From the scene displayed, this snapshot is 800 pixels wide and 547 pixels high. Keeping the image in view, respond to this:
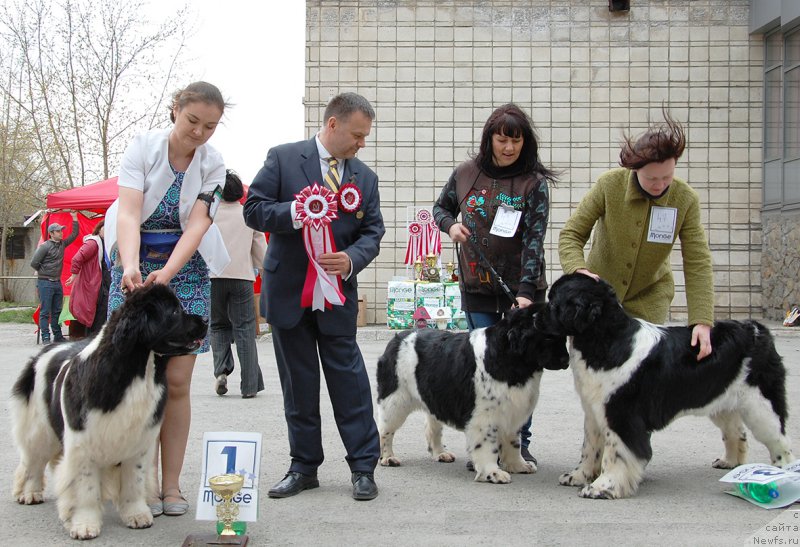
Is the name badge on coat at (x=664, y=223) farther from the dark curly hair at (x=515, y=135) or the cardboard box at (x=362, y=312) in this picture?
the cardboard box at (x=362, y=312)

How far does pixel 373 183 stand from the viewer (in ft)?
Answer: 14.1

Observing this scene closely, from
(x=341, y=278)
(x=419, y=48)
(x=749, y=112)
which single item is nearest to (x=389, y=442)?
(x=341, y=278)

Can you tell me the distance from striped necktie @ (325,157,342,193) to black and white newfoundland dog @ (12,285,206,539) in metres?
0.98

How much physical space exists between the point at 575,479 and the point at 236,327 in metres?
→ 3.88

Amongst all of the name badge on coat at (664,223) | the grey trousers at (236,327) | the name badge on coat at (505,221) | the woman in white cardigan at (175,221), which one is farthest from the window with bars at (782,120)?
the woman in white cardigan at (175,221)

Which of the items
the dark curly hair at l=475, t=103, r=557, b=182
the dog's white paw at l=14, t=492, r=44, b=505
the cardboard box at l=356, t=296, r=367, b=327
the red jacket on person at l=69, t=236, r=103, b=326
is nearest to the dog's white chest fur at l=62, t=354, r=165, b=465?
the dog's white paw at l=14, t=492, r=44, b=505

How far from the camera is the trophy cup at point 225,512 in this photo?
3.21m

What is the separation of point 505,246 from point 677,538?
6.18 ft

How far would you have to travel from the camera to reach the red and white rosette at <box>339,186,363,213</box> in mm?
4062

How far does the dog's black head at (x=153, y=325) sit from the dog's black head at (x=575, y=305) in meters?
1.75

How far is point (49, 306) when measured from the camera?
41.3 feet

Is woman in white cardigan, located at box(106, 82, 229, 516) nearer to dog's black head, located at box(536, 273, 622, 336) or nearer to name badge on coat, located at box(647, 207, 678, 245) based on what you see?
dog's black head, located at box(536, 273, 622, 336)

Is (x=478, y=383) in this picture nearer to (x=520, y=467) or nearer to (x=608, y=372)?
(x=520, y=467)

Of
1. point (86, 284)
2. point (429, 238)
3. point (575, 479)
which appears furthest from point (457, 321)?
point (575, 479)
